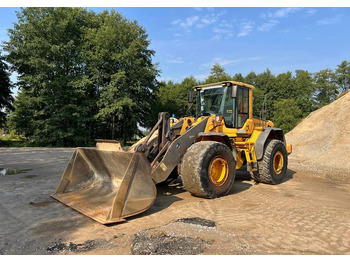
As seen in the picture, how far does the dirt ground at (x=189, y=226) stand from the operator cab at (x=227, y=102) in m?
1.96

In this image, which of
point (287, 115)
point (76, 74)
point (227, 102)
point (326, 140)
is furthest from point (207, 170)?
point (287, 115)

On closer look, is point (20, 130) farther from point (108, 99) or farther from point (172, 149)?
point (172, 149)

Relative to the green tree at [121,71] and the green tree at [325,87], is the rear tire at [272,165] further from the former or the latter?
the green tree at [325,87]

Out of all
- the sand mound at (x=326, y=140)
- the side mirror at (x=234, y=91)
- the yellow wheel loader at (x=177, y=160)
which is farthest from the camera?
the sand mound at (x=326, y=140)

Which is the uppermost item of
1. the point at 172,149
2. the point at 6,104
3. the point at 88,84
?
the point at 88,84

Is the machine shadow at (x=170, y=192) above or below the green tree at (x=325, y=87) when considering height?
below

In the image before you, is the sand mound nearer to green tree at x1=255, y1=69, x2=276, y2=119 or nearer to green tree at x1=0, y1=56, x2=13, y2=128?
green tree at x1=255, y1=69, x2=276, y2=119

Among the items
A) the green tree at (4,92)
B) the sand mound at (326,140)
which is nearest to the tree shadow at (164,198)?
the sand mound at (326,140)

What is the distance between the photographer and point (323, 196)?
246 inches

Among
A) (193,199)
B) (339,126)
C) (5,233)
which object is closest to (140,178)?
(193,199)

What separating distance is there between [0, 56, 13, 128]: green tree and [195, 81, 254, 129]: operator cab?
85.3 ft

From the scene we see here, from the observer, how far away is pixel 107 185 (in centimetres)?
552

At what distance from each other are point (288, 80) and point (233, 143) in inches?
1722

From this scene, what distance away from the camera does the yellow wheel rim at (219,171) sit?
5539 millimetres
